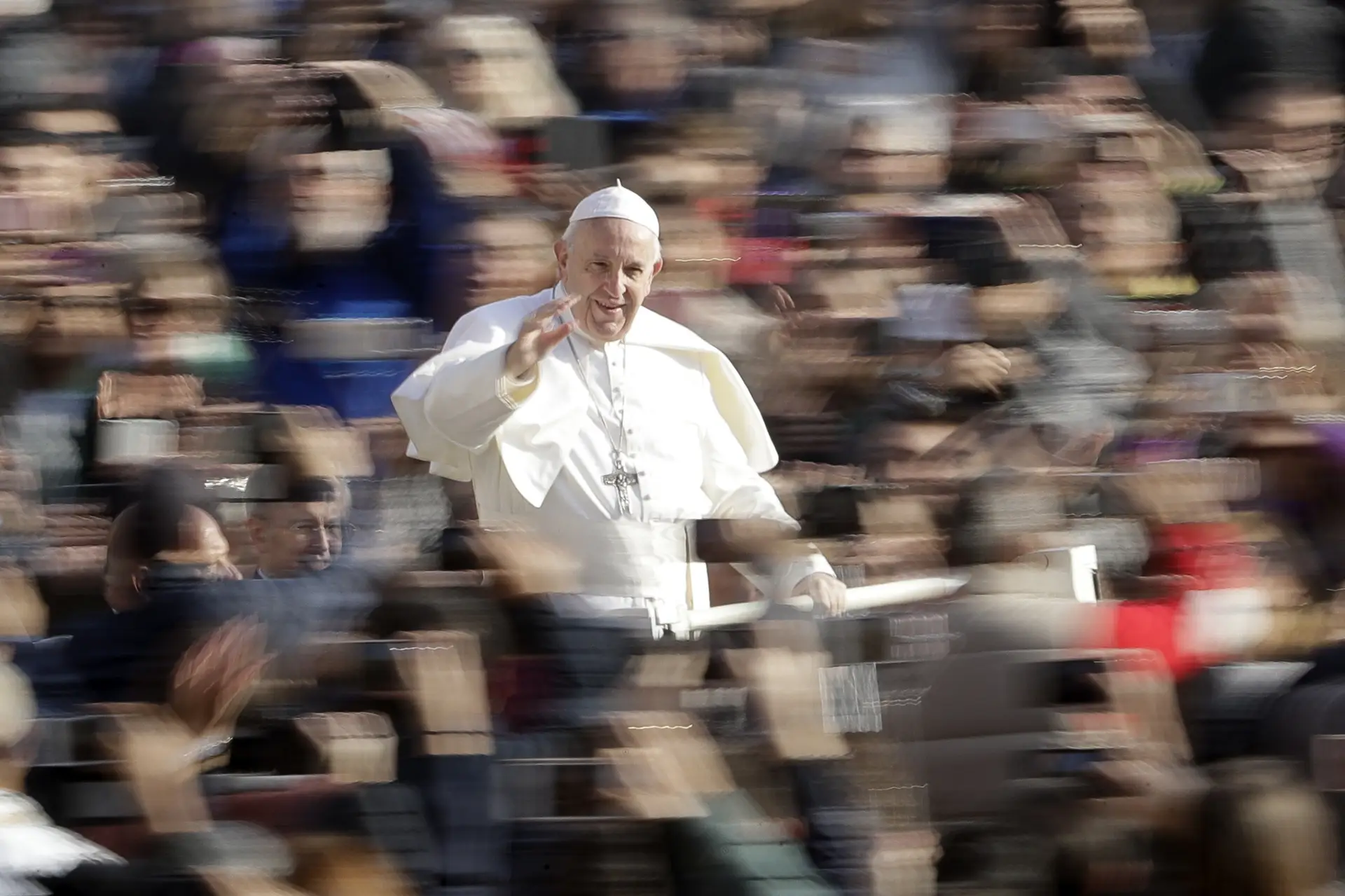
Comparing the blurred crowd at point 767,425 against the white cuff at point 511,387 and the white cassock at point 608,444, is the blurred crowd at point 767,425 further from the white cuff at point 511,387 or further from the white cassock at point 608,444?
the white cuff at point 511,387

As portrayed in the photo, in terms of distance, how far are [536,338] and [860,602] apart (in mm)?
717

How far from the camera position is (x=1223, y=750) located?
3.20m

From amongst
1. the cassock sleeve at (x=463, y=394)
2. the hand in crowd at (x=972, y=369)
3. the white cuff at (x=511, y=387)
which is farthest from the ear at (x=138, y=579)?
the hand in crowd at (x=972, y=369)

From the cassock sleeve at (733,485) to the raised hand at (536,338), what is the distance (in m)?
0.47

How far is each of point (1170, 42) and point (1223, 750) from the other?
75.6 inches

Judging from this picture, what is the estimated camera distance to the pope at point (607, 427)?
363cm

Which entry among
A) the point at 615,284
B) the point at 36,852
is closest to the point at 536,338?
the point at 615,284

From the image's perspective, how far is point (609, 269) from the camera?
12.6ft

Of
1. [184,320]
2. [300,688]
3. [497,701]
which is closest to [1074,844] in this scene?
[497,701]

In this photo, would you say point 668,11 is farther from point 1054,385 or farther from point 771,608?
point 771,608

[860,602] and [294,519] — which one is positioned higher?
[294,519]

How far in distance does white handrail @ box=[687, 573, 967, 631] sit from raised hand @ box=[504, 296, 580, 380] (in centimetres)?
52

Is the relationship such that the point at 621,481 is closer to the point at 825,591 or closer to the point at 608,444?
the point at 608,444

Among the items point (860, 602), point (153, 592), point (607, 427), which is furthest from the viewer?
point (607, 427)
